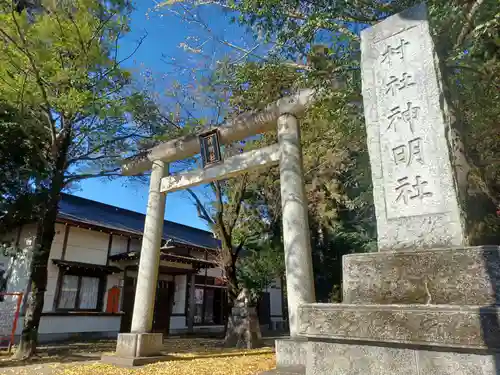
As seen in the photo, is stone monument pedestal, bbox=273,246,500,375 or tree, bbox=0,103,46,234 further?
tree, bbox=0,103,46,234

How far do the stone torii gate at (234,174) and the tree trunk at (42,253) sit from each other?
5.55ft

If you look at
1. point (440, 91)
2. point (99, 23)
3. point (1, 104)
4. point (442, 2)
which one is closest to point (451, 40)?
point (442, 2)

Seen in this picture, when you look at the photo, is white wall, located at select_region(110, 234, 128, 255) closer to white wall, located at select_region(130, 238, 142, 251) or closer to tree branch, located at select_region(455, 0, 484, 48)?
white wall, located at select_region(130, 238, 142, 251)

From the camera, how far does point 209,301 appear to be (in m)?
19.0

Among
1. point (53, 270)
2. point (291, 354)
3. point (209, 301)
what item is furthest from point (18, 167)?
point (209, 301)

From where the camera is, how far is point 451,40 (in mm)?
5539

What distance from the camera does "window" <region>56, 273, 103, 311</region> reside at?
12867 mm

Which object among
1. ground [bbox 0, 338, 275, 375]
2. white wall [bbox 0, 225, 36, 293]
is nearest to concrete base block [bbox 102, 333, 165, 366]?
ground [bbox 0, 338, 275, 375]

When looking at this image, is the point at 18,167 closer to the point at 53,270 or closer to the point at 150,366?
the point at 53,270

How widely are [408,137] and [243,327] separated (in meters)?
9.15

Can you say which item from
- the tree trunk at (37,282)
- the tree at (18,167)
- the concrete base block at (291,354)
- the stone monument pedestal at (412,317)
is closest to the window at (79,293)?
the tree at (18,167)

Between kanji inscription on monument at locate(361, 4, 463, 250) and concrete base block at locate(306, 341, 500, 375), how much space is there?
32.6 inches

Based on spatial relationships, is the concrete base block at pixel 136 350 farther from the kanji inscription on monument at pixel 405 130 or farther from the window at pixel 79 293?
the window at pixel 79 293

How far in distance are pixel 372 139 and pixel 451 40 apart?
344cm
